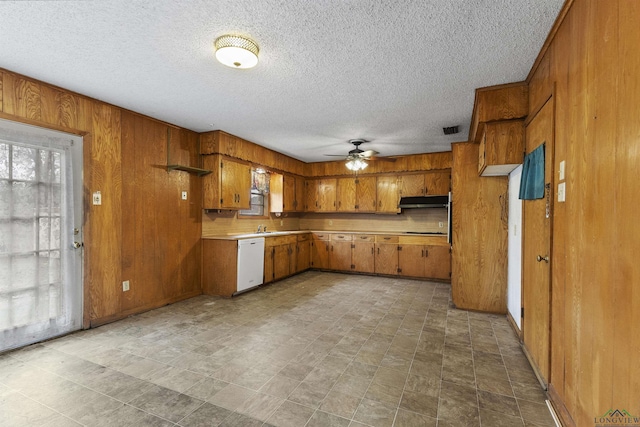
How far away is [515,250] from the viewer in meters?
3.37

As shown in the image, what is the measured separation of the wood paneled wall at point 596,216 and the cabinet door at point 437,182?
4202 millimetres

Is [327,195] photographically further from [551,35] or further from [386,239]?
[551,35]

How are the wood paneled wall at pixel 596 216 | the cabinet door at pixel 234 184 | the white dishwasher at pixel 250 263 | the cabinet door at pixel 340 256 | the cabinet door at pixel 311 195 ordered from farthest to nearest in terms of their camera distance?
the cabinet door at pixel 311 195, the cabinet door at pixel 340 256, the cabinet door at pixel 234 184, the white dishwasher at pixel 250 263, the wood paneled wall at pixel 596 216

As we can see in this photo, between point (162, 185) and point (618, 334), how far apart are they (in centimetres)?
477

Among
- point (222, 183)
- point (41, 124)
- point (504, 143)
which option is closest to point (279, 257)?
point (222, 183)

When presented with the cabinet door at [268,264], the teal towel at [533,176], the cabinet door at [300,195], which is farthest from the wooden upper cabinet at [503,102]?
the cabinet door at [300,195]

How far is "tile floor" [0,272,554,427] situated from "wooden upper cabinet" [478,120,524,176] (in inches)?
73.7

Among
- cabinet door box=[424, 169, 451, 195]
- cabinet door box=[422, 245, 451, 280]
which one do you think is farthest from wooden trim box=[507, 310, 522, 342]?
cabinet door box=[424, 169, 451, 195]

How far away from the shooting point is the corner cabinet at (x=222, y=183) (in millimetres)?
4789

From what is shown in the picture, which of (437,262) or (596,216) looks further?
(437,262)

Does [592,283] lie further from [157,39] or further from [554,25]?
[157,39]

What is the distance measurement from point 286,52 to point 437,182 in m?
4.80

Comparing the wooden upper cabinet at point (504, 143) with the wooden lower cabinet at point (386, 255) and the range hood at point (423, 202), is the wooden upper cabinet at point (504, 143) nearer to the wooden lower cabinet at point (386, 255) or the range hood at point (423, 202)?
the range hood at point (423, 202)

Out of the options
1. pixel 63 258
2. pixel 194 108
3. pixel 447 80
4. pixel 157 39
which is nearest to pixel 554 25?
pixel 447 80
